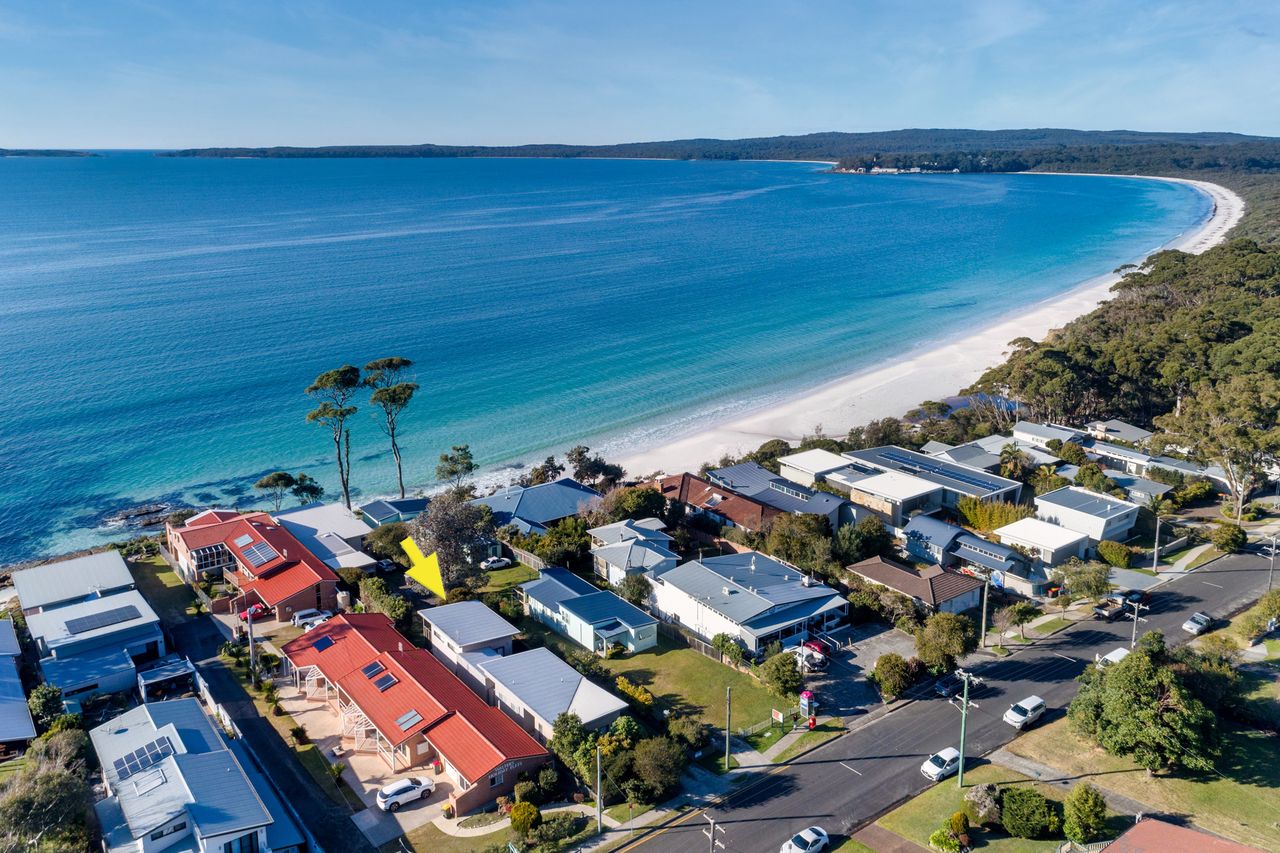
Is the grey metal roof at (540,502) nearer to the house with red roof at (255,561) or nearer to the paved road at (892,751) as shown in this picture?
the house with red roof at (255,561)

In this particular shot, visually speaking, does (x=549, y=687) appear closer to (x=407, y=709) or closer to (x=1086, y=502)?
(x=407, y=709)

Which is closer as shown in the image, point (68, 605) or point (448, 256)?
point (68, 605)

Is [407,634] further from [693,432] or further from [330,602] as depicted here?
[693,432]

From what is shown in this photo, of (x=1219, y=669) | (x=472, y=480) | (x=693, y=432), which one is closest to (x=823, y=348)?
(x=693, y=432)

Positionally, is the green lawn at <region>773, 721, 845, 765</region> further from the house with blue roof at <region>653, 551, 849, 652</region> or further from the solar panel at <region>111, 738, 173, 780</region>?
the solar panel at <region>111, 738, 173, 780</region>

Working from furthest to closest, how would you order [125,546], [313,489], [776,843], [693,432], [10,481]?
[693,432], [10,481], [313,489], [125,546], [776,843]

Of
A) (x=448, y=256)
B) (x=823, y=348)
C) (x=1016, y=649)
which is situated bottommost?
(x=1016, y=649)
